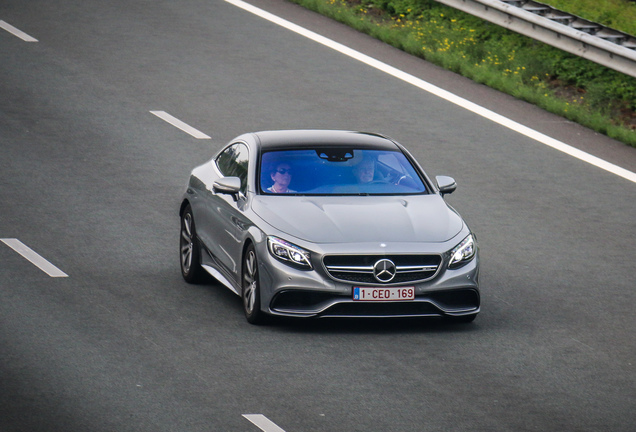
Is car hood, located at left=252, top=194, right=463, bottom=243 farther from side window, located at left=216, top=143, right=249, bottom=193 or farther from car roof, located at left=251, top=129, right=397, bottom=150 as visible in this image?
car roof, located at left=251, top=129, right=397, bottom=150

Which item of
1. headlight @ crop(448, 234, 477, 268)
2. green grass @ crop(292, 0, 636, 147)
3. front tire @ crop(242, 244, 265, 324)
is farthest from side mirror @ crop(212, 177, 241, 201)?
green grass @ crop(292, 0, 636, 147)

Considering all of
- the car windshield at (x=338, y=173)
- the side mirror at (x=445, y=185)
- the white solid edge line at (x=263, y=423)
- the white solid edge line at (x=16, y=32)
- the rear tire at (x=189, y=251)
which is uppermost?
the side mirror at (x=445, y=185)

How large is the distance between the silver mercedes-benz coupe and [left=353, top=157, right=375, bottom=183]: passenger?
1 centimetres

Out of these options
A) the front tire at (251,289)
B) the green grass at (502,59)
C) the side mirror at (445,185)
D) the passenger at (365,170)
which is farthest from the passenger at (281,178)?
the green grass at (502,59)

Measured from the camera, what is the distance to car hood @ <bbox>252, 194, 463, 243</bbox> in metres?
11.1

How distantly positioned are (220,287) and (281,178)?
1.41m

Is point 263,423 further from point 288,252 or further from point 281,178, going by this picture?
point 281,178

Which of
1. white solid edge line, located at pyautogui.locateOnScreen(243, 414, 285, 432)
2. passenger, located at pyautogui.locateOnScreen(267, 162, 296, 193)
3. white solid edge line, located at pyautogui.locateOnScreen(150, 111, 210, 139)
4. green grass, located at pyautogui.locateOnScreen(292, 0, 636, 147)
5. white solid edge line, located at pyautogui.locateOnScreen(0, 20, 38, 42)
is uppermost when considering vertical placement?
passenger, located at pyautogui.locateOnScreen(267, 162, 296, 193)

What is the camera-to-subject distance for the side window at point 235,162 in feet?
40.8

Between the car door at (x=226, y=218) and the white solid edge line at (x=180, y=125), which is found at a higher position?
the car door at (x=226, y=218)

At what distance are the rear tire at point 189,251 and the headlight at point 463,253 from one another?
2.68 meters

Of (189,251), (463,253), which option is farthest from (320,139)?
(463,253)

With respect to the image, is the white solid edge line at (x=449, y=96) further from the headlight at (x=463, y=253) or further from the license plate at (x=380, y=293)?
the license plate at (x=380, y=293)

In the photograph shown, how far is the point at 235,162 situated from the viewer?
12805 millimetres
